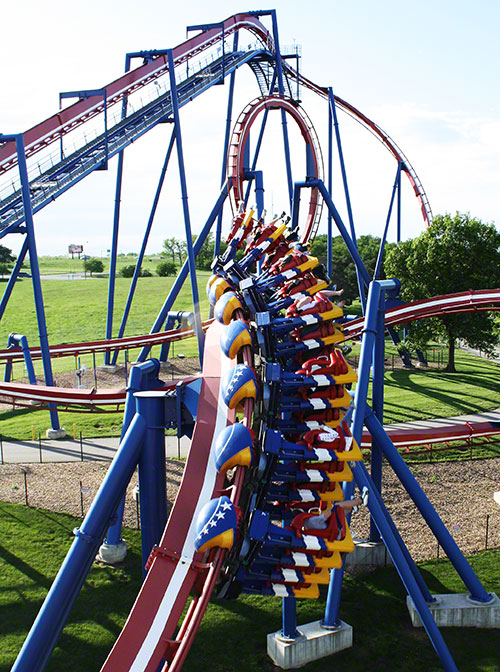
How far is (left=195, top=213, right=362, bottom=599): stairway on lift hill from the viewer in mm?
9688

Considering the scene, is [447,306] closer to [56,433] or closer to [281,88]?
[281,88]

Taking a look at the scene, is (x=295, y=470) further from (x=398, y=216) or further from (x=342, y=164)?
(x=398, y=216)

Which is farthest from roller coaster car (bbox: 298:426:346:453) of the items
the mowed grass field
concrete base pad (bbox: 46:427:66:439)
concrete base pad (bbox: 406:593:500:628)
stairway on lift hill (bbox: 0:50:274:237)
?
concrete base pad (bbox: 46:427:66:439)

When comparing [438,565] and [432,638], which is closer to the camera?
[432,638]

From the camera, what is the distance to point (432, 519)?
47.1 feet

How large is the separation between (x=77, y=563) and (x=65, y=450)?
13.6 metres

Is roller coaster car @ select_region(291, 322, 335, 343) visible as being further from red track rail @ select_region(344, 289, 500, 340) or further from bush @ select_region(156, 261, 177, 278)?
bush @ select_region(156, 261, 177, 278)

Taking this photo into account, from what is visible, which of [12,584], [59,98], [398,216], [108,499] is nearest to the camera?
[108,499]

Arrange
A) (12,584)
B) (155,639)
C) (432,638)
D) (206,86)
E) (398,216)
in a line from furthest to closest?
(398,216), (206,86), (12,584), (432,638), (155,639)

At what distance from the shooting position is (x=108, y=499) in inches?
444

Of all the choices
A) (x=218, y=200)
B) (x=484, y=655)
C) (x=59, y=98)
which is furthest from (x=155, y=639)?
(x=59, y=98)

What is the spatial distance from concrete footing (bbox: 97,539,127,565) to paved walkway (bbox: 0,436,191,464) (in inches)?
232

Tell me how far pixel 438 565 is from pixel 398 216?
29.0 m

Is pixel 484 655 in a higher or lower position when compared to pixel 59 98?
lower
